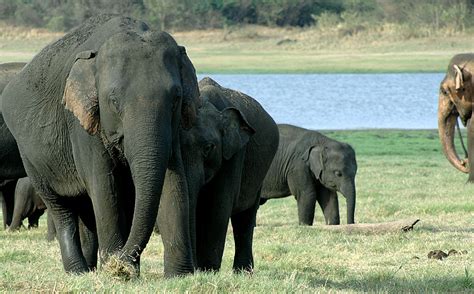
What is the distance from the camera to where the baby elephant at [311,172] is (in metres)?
17.2

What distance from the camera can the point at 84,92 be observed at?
27.9ft

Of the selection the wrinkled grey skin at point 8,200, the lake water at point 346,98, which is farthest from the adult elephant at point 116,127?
the lake water at point 346,98

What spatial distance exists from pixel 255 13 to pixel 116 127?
197 feet

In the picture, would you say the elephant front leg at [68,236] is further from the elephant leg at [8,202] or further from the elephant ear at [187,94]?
the elephant leg at [8,202]

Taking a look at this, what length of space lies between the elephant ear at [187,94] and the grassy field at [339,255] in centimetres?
97

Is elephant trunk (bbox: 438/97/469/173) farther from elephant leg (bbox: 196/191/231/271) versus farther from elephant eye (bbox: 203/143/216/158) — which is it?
elephant eye (bbox: 203/143/216/158)

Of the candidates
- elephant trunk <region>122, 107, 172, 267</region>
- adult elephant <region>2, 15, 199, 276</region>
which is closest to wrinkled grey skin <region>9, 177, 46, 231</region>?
adult elephant <region>2, 15, 199, 276</region>

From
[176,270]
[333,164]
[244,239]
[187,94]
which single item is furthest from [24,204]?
[187,94]

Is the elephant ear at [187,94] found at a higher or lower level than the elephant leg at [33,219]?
higher

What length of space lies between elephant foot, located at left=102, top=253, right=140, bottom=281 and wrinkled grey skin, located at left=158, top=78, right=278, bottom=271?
0.36 metres

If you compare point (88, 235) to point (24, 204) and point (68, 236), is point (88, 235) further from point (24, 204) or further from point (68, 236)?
point (24, 204)

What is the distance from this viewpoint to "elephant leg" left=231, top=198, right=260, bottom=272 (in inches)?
412

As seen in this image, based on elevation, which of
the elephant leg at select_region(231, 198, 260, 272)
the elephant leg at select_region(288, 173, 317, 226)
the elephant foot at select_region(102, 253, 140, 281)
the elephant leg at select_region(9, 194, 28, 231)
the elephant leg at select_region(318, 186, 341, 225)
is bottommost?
the elephant leg at select_region(318, 186, 341, 225)

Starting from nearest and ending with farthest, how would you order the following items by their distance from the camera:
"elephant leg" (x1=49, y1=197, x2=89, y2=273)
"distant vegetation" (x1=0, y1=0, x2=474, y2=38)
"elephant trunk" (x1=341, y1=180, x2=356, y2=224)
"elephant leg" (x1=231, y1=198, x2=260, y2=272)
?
"elephant leg" (x1=49, y1=197, x2=89, y2=273)
"elephant leg" (x1=231, y1=198, x2=260, y2=272)
"elephant trunk" (x1=341, y1=180, x2=356, y2=224)
"distant vegetation" (x1=0, y1=0, x2=474, y2=38)
